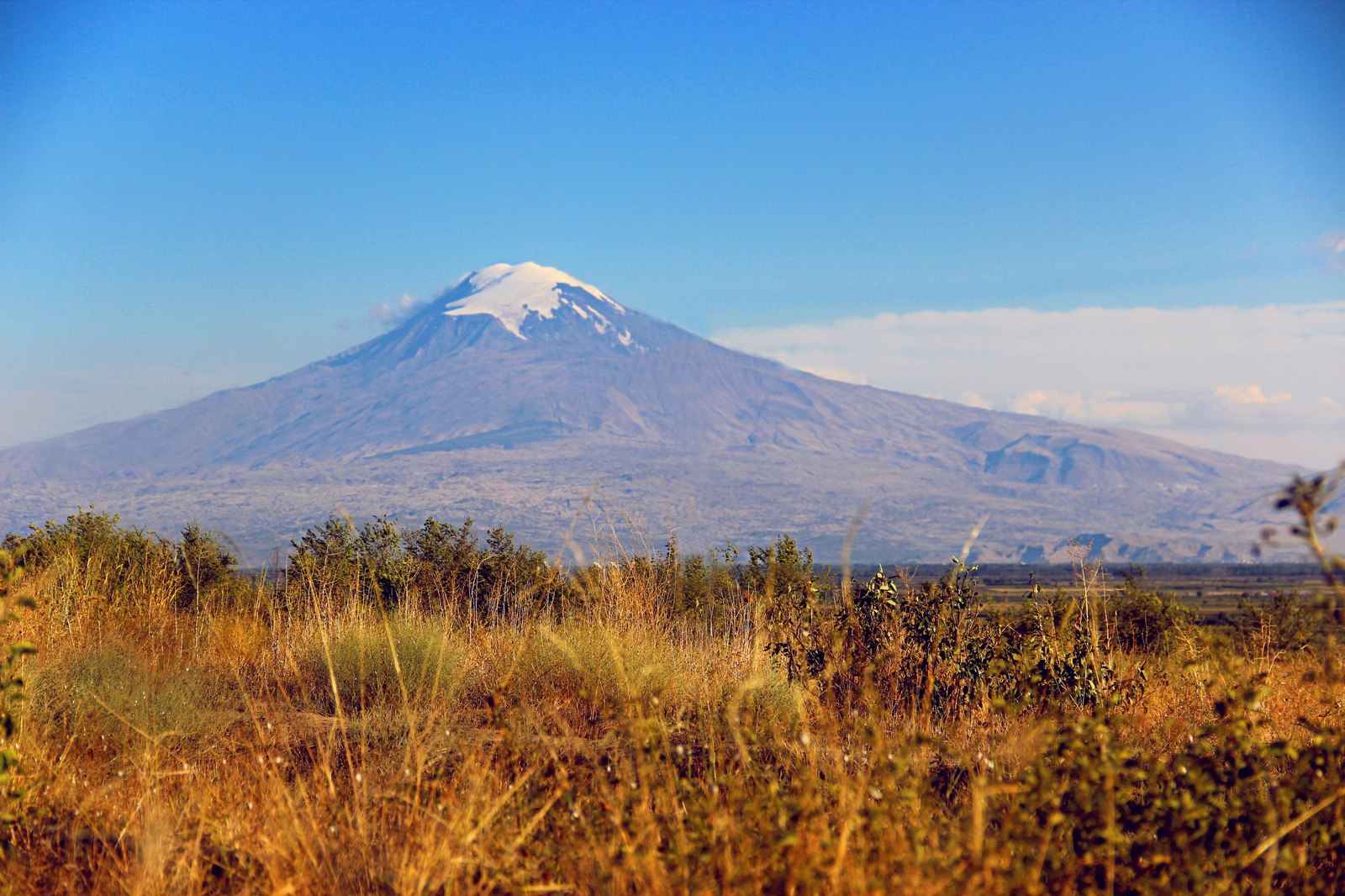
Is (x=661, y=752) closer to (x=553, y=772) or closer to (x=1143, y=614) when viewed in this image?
(x=553, y=772)

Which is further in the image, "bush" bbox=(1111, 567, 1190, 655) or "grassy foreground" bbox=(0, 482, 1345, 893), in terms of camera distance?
"bush" bbox=(1111, 567, 1190, 655)

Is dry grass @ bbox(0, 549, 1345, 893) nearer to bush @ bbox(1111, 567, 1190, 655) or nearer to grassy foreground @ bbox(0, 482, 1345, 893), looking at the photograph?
grassy foreground @ bbox(0, 482, 1345, 893)

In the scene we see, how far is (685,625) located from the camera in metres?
9.24

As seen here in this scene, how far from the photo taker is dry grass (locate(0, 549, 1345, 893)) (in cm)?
378

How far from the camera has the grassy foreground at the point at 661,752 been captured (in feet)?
12.7

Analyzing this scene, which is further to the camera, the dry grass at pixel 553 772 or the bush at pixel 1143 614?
the bush at pixel 1143 614

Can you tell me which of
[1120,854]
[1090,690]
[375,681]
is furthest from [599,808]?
[1090,690]

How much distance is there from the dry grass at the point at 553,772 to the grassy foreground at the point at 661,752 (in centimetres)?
3

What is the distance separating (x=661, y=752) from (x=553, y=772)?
1.83 feet

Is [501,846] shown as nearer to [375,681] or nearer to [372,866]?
[372,866]

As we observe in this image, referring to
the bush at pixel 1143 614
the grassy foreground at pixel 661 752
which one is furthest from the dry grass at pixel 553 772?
the bush at pixel 1143 614

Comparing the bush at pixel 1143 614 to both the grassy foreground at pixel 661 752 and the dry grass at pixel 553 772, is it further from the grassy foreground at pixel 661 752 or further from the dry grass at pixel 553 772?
the dry grass at pixel 553 772

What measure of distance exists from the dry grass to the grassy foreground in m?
0.03

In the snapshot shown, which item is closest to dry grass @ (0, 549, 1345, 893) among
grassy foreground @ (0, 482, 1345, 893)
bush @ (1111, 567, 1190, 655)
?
grassy foreground @ (0, 482, 1345, 893)
